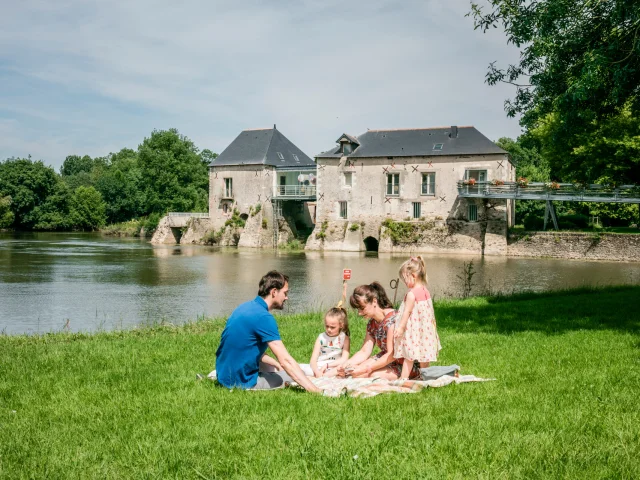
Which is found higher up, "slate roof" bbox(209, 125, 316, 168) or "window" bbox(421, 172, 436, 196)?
"slate roof" bbox(209, 125, 316, 168)

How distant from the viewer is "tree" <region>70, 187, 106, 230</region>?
2445 inches

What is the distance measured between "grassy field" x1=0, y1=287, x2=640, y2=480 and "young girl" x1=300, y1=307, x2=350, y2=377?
718 millimetres

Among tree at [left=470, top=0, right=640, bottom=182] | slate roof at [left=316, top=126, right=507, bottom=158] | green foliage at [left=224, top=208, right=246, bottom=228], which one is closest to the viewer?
tree at [left=470, top=0, right=640, bottom=182]

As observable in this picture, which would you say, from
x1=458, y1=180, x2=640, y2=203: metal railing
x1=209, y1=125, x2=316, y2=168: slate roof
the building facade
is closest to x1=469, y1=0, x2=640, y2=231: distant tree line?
x1=458, y1=180, x2=640, y2=203: metal railing

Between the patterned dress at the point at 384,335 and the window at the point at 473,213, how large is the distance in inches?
1183

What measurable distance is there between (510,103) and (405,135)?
26021 millimetres

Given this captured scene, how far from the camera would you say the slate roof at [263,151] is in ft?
135

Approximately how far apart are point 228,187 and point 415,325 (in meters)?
37.4

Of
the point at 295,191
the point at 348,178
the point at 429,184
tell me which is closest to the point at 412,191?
the point at 429,184

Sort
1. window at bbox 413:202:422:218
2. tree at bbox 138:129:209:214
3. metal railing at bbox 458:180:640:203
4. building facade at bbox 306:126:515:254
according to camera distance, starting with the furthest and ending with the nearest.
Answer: tree at bbox 138:129:209:214 → window at bbox 413:202:422:218 → building facade at bbox 306:126:515:254 → metal railing at bbox 458:180:640:203

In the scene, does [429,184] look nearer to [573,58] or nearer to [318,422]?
[573,58]

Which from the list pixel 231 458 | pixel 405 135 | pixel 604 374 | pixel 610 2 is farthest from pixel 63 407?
pixel 405 135

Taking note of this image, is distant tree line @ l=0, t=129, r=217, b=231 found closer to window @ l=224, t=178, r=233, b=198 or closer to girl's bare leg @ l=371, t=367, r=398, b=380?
window @ l=224, t=178, r=233, b=198

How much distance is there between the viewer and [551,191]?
3091cm
